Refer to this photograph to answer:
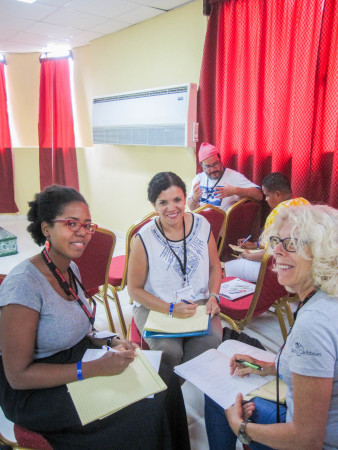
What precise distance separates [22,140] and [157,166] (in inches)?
127

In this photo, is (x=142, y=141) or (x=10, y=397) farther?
(x=142, y=141)

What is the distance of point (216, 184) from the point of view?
3229 millimetres

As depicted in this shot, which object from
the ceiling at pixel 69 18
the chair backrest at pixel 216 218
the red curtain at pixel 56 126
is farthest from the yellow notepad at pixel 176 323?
the red curtain at pixel 56 126

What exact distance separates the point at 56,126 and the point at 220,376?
5.40 metres

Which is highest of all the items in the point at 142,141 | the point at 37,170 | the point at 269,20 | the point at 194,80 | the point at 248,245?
the point at 269,20

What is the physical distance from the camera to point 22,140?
6.41 meters

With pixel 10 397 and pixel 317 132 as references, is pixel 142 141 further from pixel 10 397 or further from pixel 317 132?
pixel 10 397

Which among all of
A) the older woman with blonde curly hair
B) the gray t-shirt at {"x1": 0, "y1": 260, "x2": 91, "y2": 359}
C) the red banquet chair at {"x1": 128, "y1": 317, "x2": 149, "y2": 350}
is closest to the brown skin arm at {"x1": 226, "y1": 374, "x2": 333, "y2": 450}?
the older woman with blonde curly hair

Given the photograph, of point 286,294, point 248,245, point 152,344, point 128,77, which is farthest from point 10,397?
point 128,77

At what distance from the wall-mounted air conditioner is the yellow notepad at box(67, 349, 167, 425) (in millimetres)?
2880

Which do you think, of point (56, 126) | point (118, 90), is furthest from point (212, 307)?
point (56, 126)

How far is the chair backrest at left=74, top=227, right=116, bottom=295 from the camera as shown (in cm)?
225

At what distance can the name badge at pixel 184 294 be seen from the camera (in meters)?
1.83

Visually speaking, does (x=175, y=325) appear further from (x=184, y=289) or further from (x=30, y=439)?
(x=30, y=439)
